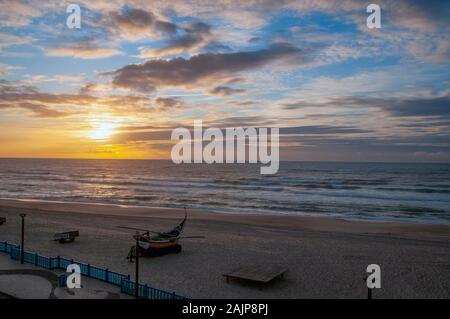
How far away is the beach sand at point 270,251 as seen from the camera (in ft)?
53.6

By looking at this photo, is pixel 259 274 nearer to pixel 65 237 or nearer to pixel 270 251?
pixel 270 251

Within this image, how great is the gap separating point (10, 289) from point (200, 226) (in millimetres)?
17869

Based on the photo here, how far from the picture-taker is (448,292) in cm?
1599

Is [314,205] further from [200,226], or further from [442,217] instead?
[200,226]

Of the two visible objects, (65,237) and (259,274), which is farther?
(65,237)

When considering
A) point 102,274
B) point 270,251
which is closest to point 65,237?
point 102,274

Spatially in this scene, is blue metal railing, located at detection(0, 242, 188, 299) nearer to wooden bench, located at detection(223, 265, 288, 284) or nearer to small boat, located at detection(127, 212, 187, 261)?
wooden bench, located at detection(223, 265, 288, 284)

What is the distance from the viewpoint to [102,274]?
15938mm

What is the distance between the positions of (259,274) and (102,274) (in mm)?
6676

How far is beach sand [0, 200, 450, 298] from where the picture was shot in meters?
16.3

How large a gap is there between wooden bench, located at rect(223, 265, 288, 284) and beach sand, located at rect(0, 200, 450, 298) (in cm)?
38
